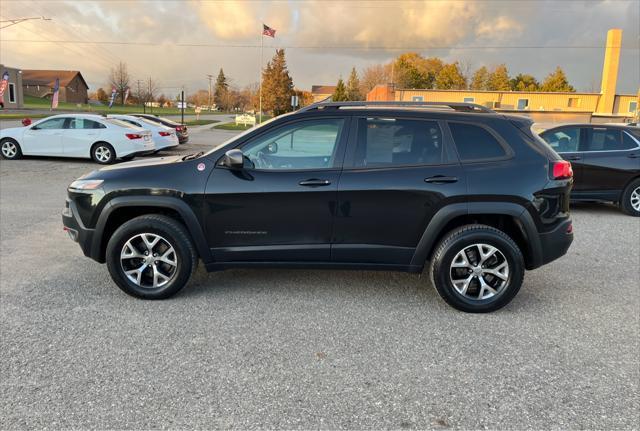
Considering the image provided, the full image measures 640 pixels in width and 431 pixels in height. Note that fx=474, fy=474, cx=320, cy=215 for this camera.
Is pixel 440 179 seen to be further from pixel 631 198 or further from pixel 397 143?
pixel 631 198

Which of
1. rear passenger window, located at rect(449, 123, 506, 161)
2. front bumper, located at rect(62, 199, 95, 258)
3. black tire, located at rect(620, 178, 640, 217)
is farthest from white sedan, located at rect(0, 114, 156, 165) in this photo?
black tire, located at rect(620, 178, 640, 217)

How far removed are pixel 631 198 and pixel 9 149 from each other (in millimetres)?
16441

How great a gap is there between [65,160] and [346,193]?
14045 millimetres

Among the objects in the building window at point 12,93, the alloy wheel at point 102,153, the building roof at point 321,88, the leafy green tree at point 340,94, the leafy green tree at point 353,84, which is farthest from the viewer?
the building roof at point 321,88

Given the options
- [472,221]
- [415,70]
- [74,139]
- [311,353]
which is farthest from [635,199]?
[415,70]

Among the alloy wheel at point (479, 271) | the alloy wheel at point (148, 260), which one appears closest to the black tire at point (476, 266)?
the alloy wheel at point (479, 271)

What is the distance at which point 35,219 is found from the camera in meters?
7.32

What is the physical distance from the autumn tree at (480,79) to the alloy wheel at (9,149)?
76345 millimetres

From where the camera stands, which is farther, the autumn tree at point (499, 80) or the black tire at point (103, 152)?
the autumn tree at point (499, 80)

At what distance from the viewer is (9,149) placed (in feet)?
47.9

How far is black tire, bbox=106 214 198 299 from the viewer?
13.7 ft

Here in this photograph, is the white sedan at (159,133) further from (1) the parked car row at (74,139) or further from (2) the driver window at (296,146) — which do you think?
(2) the driver window at (296,146)

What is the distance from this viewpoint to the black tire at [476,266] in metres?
4.05

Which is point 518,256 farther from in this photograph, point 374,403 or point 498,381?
point 374,403
